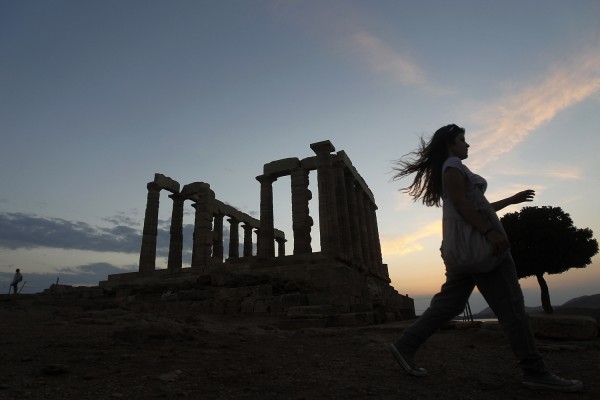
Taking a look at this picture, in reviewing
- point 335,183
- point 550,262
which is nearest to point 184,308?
point 335,183

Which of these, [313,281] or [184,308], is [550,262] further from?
[184,308]

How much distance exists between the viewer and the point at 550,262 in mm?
25516

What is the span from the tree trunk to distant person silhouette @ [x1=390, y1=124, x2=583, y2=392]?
2577 centimetres

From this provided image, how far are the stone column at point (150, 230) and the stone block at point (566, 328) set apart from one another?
2334cm

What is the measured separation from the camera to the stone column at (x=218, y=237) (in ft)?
103

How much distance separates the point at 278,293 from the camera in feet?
49.1

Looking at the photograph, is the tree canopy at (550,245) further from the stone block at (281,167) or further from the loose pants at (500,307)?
the loose pants at (500,307)

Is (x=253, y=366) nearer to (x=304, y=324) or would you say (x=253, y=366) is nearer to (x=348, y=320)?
(x=304, y=324)

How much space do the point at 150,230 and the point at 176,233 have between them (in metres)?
2.29

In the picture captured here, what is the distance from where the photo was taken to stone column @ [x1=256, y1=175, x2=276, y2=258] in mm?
23422

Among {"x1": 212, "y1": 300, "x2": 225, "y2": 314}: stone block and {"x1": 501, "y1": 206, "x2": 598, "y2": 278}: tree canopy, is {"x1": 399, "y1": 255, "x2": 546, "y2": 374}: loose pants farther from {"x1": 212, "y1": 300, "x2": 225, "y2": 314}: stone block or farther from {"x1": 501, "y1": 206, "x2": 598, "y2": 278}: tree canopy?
{"x1": 501, "y1": 206, "x2": 598, "y2": 278}: tree canopy

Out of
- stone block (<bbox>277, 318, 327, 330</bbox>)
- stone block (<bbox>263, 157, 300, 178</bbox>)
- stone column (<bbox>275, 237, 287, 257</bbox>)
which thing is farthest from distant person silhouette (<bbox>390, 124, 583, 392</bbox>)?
stone column (<bbox>275, 237, 287, 257</bbox>)

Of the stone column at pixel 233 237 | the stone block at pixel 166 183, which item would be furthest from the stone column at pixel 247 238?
the stone block at pixel 166 183

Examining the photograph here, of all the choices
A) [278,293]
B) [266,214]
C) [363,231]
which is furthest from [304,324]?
[363,231]
